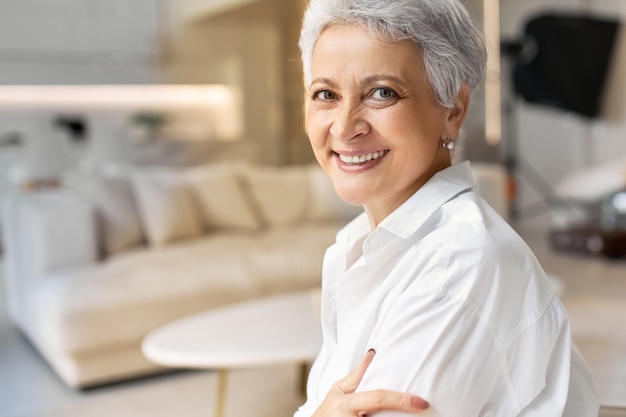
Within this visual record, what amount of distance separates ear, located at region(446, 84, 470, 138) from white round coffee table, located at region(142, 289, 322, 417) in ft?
3.96

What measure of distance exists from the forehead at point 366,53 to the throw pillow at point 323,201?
8.08ft

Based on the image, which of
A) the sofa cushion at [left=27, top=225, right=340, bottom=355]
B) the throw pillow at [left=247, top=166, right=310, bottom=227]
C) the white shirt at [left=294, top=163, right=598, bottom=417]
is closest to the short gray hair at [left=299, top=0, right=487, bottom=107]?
the white shirt at [left=294, top=163, right=598, bottom=417]

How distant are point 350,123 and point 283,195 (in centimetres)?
248

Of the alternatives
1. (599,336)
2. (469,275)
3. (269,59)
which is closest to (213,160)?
(269,59)

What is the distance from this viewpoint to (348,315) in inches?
36.4

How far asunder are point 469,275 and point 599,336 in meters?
2.62

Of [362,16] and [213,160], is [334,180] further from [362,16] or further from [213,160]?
[213,160]

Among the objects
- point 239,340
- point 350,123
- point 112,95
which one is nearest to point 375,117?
point 350,123

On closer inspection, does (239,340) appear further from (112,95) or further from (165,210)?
(165,210)

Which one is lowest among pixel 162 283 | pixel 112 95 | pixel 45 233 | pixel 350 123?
pixel 162 283

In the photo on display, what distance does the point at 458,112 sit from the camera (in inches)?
37.6

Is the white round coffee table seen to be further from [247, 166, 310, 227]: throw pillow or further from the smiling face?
Result: the smiling face

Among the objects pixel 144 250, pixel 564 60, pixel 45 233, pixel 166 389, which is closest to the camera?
pixel 166 389

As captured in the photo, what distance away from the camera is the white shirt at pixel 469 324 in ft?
2.44
